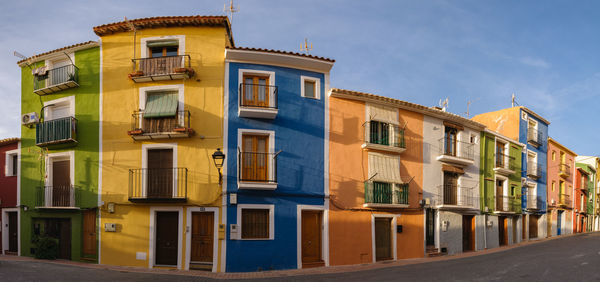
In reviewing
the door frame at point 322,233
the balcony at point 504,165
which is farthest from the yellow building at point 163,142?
the balcony at point 504,165

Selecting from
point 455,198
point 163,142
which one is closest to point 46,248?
point 163,142

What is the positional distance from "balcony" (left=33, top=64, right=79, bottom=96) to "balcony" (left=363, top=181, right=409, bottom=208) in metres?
13.5

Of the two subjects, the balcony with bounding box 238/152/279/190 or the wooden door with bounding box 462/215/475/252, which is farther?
the wooden door with bounding box 462/215/475/252

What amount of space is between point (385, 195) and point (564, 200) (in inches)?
1042

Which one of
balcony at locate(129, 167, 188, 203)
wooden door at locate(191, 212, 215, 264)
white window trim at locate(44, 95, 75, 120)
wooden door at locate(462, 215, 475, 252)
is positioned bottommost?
wooden door at locate(462, 215, 475, 252)

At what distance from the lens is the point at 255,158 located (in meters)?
15.4

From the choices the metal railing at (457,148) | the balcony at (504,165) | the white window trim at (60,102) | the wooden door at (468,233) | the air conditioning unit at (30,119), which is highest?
the white window trim at (60,102)

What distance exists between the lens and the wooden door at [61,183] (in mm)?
16531

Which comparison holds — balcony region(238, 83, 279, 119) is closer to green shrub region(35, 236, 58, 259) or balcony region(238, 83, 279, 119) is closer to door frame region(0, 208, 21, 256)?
green shrub region(35, 236, 58, 259)

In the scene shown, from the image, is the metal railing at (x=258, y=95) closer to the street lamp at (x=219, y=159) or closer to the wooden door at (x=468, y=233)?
the street lamp at (x=219, y=159)

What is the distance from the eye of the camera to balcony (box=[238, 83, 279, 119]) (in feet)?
49.4

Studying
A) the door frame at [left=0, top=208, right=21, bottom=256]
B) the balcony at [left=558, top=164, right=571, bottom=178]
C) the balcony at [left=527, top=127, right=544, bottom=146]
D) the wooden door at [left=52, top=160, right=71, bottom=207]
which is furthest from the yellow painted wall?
the balcony at [left=558, top=164, right=571, bottom=178]

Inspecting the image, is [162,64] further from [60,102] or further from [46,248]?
[46,248]

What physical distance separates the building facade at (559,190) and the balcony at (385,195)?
2113 cm
